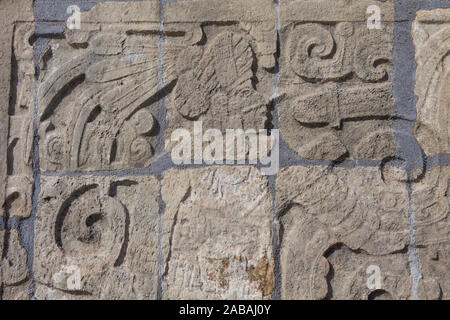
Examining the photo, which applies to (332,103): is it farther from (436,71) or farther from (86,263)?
(86,263)

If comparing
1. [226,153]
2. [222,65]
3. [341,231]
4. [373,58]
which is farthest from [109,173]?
[373,58]

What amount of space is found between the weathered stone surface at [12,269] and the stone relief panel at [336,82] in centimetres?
143

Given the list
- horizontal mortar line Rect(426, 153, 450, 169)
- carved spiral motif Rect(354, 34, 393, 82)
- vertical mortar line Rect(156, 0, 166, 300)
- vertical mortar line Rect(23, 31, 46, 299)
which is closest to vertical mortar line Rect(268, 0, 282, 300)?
carved spiral motif Rect(354, 34, 393, 82)

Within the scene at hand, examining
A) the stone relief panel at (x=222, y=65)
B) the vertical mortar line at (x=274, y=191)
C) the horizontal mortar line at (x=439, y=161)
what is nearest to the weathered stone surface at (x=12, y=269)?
the stone relief panel at (x=222, y=65)

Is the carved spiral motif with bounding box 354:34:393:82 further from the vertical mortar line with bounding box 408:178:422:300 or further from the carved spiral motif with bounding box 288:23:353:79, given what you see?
the vertical mortar line with bounding box 408:178:422:300

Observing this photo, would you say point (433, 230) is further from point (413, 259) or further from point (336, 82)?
point (336, 82)

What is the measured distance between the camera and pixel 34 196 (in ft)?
7.86

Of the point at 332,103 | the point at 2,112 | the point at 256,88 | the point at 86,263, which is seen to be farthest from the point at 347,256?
the point at 2,112

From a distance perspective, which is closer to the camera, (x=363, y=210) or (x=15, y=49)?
(x=363, y=210)

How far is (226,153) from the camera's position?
2.38 m

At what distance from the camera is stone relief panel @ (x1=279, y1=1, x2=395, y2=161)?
2.38 metres

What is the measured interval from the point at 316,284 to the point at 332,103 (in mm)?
890

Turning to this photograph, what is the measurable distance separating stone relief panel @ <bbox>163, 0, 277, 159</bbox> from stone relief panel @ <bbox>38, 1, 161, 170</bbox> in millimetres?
108

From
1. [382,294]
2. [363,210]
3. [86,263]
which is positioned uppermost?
[363,210]
